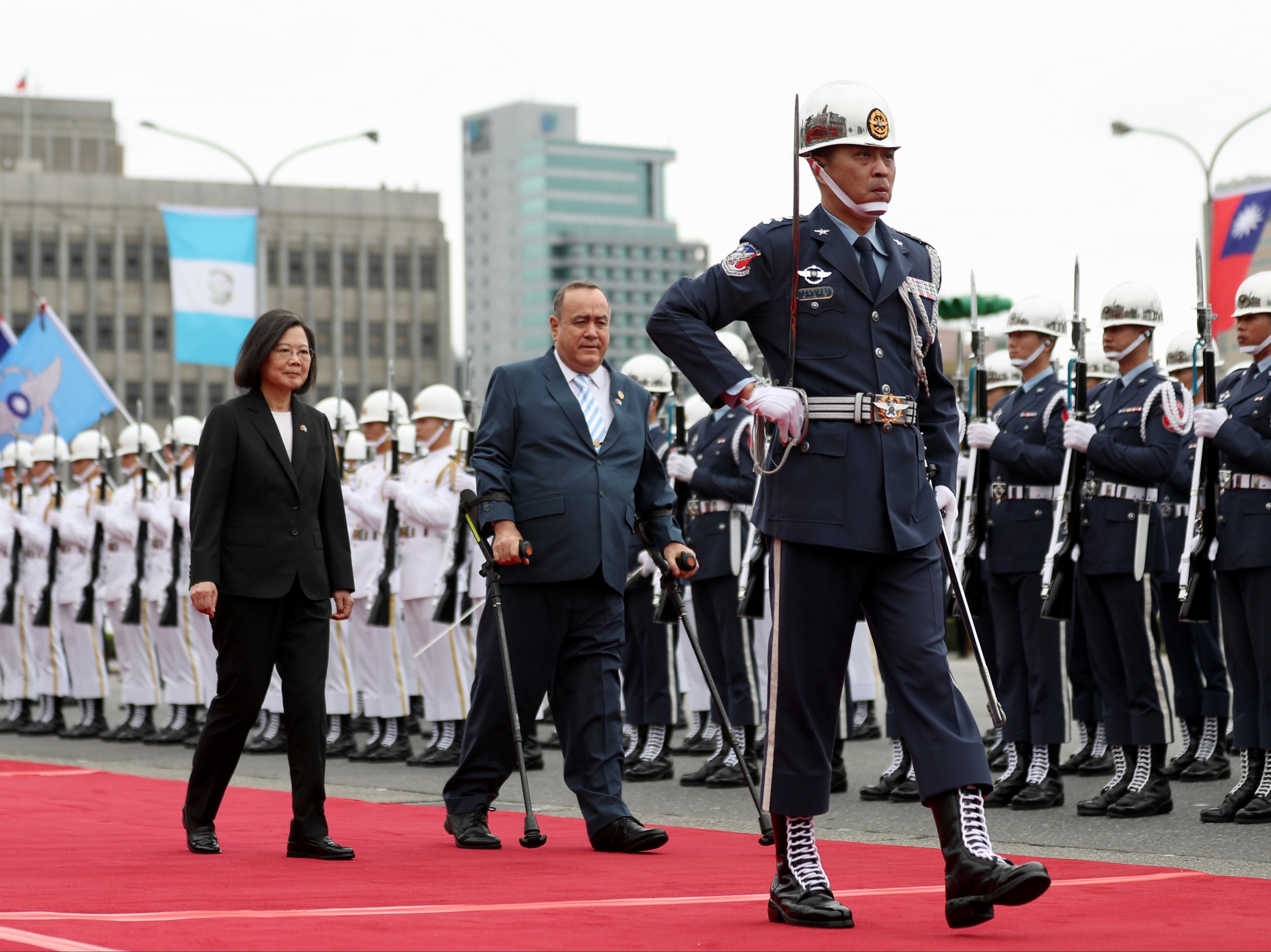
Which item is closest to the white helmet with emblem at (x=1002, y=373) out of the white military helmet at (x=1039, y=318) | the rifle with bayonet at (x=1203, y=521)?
the white military helmet at (x=1039, y=318)

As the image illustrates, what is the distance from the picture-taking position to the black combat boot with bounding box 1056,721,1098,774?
10.4 m

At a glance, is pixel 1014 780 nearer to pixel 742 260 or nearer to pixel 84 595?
pixel 742 260

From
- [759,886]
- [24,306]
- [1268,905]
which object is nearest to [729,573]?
[759,886]

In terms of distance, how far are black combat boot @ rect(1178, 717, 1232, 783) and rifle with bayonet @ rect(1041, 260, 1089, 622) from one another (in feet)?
5.43

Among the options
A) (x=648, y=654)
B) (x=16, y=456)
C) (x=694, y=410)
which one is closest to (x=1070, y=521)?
(x=648, y=654)

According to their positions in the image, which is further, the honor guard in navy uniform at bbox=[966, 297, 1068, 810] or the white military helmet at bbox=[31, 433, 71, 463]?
the white military helmet at bbox=[31, 433, 71, 463]

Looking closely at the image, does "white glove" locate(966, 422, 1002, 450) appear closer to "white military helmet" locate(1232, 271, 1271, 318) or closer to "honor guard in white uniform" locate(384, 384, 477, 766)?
"white military helmet" locate(1232, 271, 1271, 318)

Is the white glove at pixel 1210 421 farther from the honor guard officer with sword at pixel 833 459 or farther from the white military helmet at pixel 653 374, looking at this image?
the white military helmet at pixel 653 374

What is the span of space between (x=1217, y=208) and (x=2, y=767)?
Answer: 15225mm

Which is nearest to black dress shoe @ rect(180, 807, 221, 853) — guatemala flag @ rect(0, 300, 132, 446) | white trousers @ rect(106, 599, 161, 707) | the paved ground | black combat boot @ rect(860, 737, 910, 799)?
the paved ground

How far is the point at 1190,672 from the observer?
10398mm

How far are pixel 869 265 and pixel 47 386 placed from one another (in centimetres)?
1856

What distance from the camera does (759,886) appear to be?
6.04 m

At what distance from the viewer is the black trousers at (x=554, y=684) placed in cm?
736
